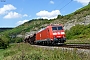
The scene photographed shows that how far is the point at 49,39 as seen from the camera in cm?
3822

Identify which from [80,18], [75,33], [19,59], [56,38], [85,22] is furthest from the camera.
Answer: [80,18]

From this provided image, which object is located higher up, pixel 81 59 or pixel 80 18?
pixel 80 18

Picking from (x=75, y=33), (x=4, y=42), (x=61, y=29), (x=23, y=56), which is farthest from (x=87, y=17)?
(x=23, y=56)

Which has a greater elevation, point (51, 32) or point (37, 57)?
point (51, 32)

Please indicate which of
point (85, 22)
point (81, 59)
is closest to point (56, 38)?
point (81, 59)

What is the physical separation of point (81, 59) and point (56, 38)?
25157 millimetres

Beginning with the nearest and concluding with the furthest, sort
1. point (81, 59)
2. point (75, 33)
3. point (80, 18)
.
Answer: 1. point (81, 59)
2. point (75, 33)
3. point (80, 18)

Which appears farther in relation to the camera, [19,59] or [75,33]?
[75,33]

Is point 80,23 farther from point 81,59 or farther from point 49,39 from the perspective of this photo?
point 81,59

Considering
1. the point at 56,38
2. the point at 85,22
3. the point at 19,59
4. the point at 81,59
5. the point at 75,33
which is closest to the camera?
the point at 81,59

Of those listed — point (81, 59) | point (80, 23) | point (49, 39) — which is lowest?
point (81, 59)

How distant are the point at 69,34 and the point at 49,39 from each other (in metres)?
43.7

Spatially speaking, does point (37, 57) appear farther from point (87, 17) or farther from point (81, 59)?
point (87, 17)

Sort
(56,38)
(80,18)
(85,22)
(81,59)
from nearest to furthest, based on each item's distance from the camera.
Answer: (81,59), (56,38), (85,22), (80,18)
